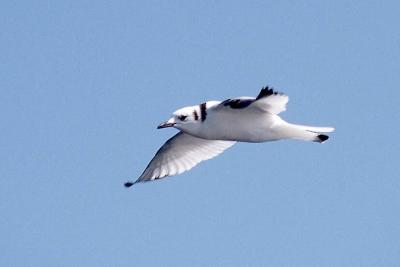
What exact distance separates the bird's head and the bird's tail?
1.26 m

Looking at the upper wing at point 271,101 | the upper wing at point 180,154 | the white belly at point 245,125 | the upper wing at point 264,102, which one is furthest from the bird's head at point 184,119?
the upper wing at point 180,154

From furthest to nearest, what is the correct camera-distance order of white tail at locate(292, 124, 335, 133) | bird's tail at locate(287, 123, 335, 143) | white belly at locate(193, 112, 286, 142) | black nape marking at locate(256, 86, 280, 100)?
white tail at locate(292, 124, 335, 133)
bird's tail at locate(287, 123, 335, 143)
white belly at locate(193, 112, 286, 142)
black nape marking at locate(256, 86, 280, 100)

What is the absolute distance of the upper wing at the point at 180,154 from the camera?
56.0ft

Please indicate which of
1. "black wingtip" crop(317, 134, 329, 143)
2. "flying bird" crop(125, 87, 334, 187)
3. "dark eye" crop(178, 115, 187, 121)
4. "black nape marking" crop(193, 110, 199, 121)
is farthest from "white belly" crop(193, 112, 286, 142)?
"black wingtip" crop(317, 134, 329, 143)

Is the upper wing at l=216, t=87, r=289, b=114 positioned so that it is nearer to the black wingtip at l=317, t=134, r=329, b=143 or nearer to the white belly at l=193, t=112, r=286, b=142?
the white belly at l=193, t=112, r=286, b=142

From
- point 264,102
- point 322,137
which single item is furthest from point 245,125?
point 322,137

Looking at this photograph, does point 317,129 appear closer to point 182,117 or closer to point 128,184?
point 182,117

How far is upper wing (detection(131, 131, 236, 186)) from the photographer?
17.1 m

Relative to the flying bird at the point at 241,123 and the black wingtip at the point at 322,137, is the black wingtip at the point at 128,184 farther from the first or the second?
the black wingtip at the point at 322,137

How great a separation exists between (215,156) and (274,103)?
2797mm

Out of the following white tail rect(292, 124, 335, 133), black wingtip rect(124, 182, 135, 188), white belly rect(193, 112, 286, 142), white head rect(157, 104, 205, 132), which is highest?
white head rect(157, 104, 205, 132)

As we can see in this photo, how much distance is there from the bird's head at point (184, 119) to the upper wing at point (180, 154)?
6.34 feet

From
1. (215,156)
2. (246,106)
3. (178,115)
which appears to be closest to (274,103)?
(246,106)

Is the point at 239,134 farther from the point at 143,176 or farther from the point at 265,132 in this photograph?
the point at 143,176
